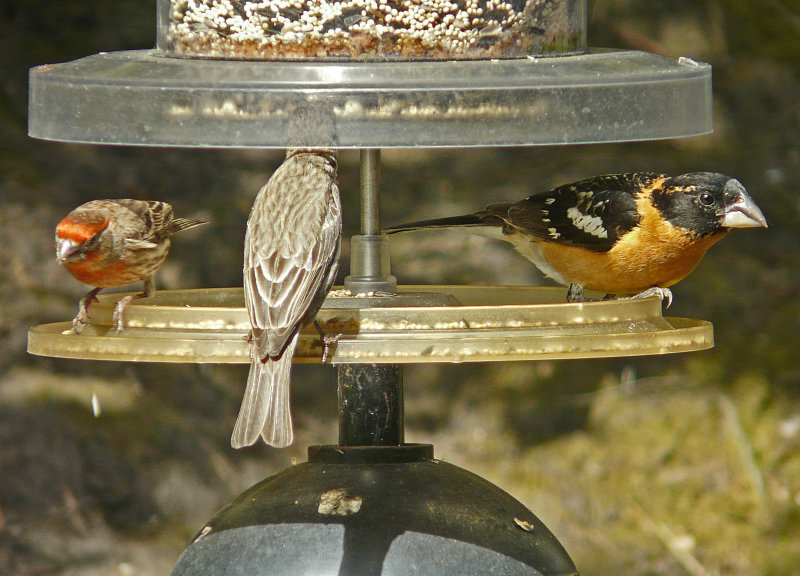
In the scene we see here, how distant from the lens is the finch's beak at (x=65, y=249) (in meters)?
4.23

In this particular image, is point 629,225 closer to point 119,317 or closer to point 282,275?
point 282,275

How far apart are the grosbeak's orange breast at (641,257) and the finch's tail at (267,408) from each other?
1.45 meters

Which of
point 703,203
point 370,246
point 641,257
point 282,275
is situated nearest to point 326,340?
point 282,275

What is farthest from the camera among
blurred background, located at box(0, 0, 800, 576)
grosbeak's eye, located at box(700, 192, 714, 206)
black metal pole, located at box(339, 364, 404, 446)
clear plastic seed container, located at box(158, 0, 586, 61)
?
blurred background, located at box(0, 0, 800, 576)

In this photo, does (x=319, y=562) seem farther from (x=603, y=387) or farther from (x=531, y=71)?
(x=603, y=387)

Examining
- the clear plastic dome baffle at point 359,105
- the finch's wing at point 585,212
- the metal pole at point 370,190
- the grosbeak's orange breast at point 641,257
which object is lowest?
the grosbeak's orange breast at point 641,257

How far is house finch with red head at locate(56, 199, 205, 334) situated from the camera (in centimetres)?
430

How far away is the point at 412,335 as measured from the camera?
9.75 feet

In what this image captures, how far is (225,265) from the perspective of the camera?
224 inches

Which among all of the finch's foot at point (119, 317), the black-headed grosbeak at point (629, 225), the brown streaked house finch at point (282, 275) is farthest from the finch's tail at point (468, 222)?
the finch's foot at point (119, 317)

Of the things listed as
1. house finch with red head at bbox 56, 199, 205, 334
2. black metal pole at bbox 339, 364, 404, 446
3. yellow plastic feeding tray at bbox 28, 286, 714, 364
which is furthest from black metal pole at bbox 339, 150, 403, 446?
house finch with red head at bbox 56, 199, 205, 334

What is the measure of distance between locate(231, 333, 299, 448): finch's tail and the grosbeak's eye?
1.66 meters

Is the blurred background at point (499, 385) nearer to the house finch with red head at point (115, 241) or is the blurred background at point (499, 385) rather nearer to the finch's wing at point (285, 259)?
the house finch with red head at point (115, 241)

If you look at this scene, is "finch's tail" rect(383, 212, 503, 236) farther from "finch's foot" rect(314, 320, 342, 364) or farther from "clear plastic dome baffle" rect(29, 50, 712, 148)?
"clear plastic dome baffle" rect(29, 50, 712, 148)
